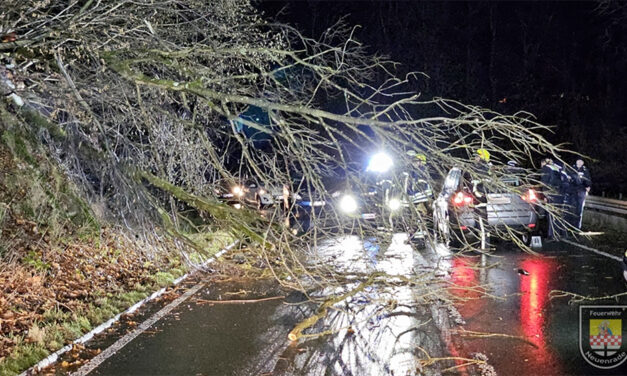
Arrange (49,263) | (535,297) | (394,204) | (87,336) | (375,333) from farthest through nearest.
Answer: (49,263) < (535,297) < (394,204) < (87,336) < (375,333)

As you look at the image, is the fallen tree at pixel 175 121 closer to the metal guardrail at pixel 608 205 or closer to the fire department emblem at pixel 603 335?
the fire department emblem at pixel 603 335

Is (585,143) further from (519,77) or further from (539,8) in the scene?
(539,8)

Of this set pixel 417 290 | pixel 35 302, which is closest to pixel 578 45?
pixel 417 290

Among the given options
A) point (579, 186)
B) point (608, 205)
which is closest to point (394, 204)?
point (579, 186)

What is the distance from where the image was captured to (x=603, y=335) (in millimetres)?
6418

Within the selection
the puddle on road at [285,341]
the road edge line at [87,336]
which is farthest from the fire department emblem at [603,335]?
the road edge line at [87,336]

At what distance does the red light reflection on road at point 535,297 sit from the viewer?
21.7 ft

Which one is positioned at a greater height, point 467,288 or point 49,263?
point 49,263

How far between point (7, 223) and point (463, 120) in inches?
296

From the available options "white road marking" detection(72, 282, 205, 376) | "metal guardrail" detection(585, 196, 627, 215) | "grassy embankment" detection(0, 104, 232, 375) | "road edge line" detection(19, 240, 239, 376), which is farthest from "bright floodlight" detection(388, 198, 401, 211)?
"metal guardrail" detection(585, 196, 627, 215)

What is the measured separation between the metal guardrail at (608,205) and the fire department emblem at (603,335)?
9.20m

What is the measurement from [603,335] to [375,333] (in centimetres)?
236

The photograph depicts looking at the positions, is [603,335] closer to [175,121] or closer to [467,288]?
[467,288]

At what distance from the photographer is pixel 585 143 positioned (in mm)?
31375
